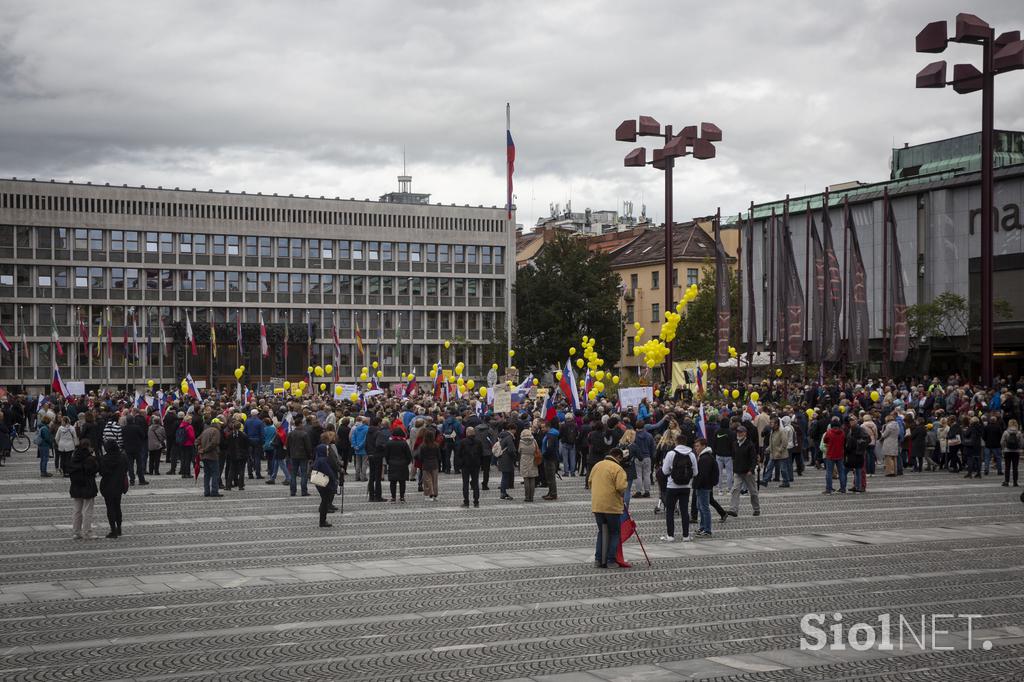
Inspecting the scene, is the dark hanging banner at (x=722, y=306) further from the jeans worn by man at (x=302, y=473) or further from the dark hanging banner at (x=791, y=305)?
the jeans worn by man at (x=302, y=473)

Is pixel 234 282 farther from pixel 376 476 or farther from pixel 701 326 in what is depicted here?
pixel 376 476

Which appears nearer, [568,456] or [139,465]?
[139,465]

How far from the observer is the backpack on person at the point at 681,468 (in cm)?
1933

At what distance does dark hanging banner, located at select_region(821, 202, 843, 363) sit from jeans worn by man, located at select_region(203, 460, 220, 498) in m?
29.6

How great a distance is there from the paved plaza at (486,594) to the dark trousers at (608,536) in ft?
1.04

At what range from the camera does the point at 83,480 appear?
1894 centimetres

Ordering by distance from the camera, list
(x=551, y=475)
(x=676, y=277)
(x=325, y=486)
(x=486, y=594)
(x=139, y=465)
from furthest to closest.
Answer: (x=676, y=277) < (x=139, y=465) < (x=551, y=475) < (x=325, y=486) < (x=486, y=594)

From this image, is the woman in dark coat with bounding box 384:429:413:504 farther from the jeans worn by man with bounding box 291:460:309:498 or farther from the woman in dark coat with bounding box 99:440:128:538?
the woman in dark coat with bounding box 99:440:128:538

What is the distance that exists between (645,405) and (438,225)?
6963 cm

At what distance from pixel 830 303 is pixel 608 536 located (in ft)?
114

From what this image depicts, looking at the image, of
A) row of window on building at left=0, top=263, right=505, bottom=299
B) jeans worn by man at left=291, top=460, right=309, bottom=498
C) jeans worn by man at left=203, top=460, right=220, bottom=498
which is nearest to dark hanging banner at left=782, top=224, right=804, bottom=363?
jeans worn by man at left=291, top=460, right=309, bottom=498

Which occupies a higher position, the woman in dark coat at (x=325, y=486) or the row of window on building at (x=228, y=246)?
the row of window on building at (x=228, y=246)

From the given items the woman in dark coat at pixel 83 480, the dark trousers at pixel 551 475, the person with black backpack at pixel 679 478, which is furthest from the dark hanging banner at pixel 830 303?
the woman in dark coat at pixel 83 480

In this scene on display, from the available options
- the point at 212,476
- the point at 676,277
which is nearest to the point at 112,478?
the point at 212,476
